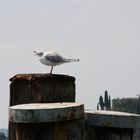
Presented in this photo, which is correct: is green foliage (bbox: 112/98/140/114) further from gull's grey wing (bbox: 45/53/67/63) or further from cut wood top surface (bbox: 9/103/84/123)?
cut wood top surface (bbox: 9/103/84/123)

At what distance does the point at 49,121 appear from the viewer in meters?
4.21

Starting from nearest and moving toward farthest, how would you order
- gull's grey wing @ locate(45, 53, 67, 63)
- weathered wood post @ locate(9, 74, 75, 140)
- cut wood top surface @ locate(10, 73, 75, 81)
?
1. weathered wood post @ locate(9, 74, 75, 140)
2. cut wood top surface @ locate(10, 73, 75, 81)
3. gull's grey wing @ locate(45, 53, 67, 63)

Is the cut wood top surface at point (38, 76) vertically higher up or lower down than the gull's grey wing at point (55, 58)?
lower down

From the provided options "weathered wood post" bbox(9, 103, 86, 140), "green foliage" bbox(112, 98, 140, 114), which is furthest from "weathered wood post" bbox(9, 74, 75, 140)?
"green foliage" bbox(112, 98, 140, 114)

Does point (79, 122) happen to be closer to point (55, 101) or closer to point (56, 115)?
point (56, 115)

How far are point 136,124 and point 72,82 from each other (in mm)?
743

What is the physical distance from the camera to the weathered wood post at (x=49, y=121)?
165 inches

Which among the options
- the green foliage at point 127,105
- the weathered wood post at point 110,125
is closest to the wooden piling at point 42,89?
the weathered wood post at point 110,125

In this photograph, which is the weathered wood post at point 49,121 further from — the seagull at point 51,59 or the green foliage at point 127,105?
the green foliage at point 127,105

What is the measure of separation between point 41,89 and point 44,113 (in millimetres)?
832

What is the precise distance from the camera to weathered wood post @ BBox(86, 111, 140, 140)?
4.73 metres

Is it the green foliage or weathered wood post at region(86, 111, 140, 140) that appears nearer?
weathered wood post at region(86, 111, 140, 140)

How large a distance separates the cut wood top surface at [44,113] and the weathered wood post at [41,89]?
2.08 feet

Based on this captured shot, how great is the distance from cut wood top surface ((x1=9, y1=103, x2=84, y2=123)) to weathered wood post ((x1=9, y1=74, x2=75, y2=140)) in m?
0.63
